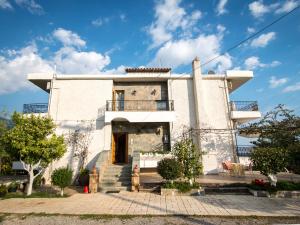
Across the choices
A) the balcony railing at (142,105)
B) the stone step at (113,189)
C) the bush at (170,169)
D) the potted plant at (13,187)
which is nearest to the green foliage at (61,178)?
the stone step at (113,189)

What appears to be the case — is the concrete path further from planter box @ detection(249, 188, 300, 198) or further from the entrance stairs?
the entrance stairs

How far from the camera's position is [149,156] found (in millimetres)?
13750

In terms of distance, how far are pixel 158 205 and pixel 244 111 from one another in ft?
37.1

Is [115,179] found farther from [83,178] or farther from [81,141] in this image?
[81,141]

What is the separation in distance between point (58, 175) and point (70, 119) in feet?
20.1

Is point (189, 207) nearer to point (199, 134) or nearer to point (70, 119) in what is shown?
point (199, 134)

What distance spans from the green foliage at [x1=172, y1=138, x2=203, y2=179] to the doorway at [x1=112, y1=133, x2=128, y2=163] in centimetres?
589

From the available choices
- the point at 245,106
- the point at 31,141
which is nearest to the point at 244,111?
the point at 245,106

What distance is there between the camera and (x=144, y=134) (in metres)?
15.7

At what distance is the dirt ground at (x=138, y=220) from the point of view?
5.68 meters

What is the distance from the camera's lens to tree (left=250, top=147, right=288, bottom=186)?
8734mm

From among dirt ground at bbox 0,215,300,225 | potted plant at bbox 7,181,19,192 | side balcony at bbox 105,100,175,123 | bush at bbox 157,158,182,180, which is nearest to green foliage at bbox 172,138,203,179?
bush at bbox 157,158,182,180

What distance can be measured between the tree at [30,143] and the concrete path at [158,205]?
5.90 ft

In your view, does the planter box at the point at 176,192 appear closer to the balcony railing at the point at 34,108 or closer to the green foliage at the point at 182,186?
the green foliage at the point at 182,186
